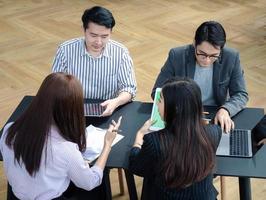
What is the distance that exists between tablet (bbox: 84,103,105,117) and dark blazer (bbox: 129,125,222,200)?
0.50 metres

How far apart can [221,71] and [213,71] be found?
4 centimetres

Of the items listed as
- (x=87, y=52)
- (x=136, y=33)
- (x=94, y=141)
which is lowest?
(x=136, y=33)

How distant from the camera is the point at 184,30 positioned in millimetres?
5211

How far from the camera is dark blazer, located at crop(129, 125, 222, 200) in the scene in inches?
72.9

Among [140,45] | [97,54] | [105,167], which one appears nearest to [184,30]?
[140,45]

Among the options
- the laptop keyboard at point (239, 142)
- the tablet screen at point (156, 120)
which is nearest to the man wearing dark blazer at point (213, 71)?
the laptop keyboard at point (239, 142)

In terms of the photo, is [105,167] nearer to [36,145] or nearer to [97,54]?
[36,145]

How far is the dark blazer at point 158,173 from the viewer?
1852 mm

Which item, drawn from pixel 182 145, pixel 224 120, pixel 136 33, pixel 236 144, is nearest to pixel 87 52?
pixel 224 120

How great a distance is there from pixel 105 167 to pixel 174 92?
55cm

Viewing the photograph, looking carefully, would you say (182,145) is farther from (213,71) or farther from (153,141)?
(213,71)

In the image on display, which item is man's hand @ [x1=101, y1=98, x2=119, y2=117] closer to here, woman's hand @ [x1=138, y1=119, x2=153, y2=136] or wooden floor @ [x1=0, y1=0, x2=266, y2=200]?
woman's hand @ [x1=138, y1=119, x2=153, y2=136]

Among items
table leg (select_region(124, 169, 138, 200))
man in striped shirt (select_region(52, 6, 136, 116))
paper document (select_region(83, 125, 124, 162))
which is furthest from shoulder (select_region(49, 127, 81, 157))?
man in striped shirt (select_region(52, 6, 136, 116))

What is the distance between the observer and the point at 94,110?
2.47 meters
